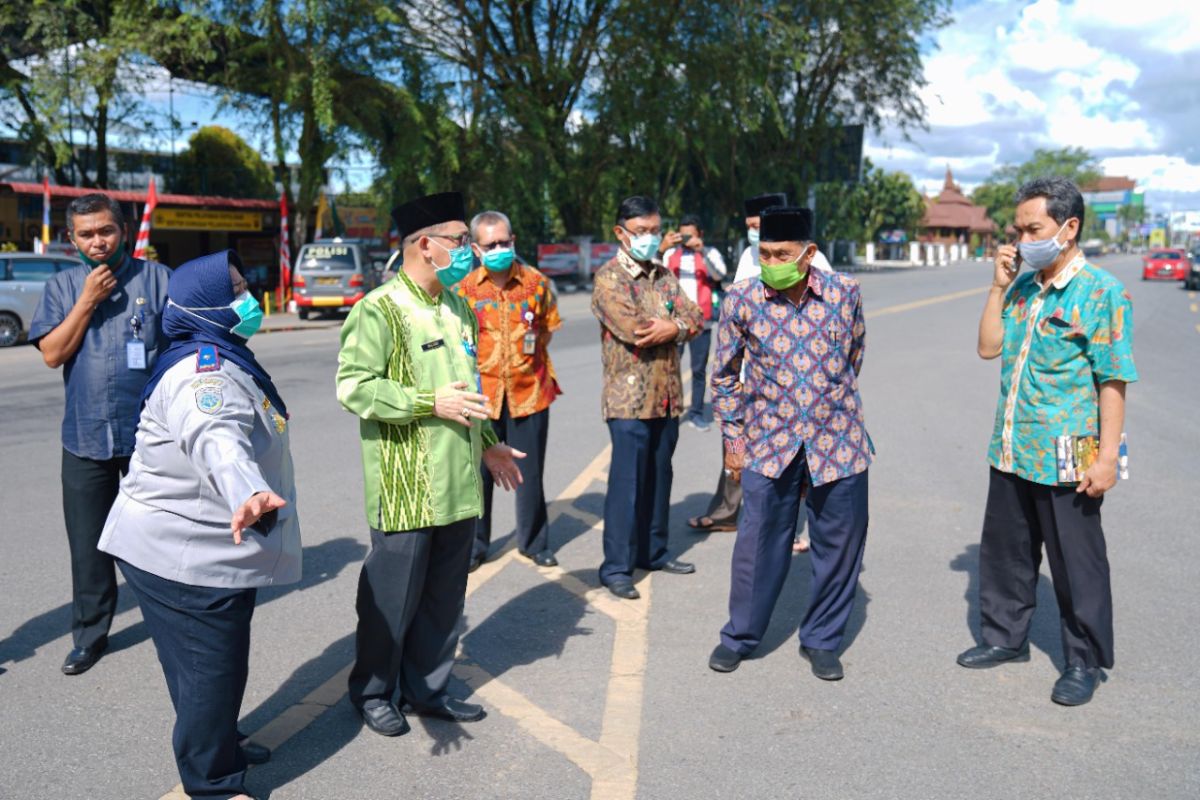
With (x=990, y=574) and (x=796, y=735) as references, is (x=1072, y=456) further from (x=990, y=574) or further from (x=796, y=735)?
(x=796, y=735)

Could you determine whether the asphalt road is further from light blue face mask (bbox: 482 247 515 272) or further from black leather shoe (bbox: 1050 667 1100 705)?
light blue face mask (bbox: 482 247 515 272)

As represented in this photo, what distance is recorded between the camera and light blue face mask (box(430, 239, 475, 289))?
138 inches

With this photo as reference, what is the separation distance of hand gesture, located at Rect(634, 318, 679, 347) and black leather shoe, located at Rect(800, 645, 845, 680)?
1.66 metres

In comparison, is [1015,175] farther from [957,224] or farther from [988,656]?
[988,656]

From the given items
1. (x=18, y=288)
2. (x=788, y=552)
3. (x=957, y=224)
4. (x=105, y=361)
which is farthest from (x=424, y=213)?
(x=957, y=224)

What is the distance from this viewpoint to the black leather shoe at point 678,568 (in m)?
5.43

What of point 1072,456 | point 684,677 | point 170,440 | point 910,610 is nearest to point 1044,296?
point 1072,456

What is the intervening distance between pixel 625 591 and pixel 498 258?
5.76ft

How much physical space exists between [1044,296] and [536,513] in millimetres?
2805

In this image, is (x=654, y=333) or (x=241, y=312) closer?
(x=241, y=312)

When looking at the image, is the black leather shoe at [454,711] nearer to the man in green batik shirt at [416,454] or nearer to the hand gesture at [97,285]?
the man in green batik shirt at [416,454]

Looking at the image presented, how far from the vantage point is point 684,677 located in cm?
410

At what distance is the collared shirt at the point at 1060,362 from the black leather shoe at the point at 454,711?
227cm

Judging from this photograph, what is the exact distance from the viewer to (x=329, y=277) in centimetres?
2220
